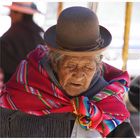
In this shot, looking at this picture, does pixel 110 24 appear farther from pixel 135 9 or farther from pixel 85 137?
pixel 85 137

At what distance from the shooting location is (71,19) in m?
1.80

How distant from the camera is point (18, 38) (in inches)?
123

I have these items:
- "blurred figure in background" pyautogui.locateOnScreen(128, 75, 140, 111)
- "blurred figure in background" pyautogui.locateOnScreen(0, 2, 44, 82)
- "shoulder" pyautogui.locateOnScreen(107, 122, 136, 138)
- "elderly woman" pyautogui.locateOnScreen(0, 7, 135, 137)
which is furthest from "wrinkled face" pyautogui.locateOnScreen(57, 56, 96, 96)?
"blurred figure in background" pyautogui.locateOnScreen(128, 75, 140, 111)

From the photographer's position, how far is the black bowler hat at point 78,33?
5.90 ft

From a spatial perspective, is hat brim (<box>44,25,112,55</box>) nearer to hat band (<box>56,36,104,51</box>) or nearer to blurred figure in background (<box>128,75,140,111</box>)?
hat band (<box>56,36,104,51</box>)

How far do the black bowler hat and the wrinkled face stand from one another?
0.15ft

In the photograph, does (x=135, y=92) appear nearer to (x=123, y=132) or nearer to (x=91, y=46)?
(x=123, y=132)

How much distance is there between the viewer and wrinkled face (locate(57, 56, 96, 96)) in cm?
181

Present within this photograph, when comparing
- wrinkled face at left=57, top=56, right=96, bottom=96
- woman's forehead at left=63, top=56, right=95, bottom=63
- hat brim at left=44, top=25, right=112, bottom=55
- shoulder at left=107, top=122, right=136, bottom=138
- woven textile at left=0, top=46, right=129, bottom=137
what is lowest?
shoulder at left=107, top=122, right=136, bottom=138

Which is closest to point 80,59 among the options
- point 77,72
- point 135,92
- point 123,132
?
point 77,72

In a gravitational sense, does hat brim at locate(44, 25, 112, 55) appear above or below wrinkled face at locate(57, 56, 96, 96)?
above

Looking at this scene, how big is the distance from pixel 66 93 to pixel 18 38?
1.30 metres

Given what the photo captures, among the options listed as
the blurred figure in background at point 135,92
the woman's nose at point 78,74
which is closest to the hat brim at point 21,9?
the woman's nose at point 78,74

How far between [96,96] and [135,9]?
384cm
